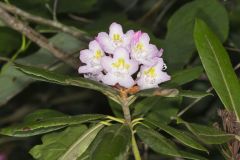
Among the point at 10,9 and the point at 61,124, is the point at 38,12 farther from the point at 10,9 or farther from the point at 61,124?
the point at 61,124

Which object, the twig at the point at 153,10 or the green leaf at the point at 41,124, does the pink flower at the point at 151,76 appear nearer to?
the green leaf at the point at 41,124

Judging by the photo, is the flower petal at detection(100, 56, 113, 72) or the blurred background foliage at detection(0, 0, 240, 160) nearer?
the flower petal at detection(100, 56, 113, 72)

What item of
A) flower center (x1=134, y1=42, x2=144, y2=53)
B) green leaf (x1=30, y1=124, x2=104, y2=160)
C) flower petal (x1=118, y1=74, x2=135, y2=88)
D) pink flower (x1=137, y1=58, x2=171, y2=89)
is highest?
flower center (x1=134, y1=42, x2=144, y2=53)

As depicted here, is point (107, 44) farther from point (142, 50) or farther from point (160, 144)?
point (160, 144)

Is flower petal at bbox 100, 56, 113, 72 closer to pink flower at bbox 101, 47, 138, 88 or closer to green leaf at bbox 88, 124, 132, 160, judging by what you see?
pink flower at bbox 101, 47, 138, 88

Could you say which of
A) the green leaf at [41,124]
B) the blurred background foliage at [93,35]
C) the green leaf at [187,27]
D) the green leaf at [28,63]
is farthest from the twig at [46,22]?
the green leaf at [41,124]

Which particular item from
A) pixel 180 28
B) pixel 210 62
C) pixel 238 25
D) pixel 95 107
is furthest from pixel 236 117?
pixel 95 107

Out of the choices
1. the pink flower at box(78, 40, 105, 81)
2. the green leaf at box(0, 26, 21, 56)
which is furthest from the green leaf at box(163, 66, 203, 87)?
the green leaf at box(0, 26, 21, 56)

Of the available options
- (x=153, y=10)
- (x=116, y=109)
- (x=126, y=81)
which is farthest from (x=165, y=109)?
(x=153, y=10)
